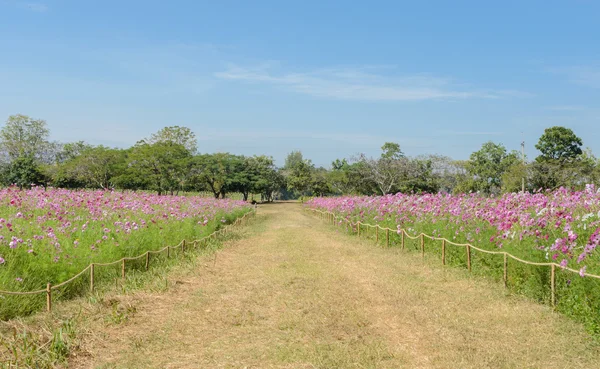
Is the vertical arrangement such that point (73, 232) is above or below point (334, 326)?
above

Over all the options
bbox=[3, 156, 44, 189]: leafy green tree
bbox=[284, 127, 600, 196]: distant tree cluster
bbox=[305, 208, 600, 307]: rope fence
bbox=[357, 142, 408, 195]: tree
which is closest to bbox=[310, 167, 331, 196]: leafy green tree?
bbox=[284, 127, 600, 196]: distant tree cluster

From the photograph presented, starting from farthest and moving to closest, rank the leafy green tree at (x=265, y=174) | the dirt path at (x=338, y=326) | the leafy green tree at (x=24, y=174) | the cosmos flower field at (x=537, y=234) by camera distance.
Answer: the leafy green tree at (x=265, y=174) < the leafy green tree at (x=24, y=174) < the cosmos flower field at (x=537, y=234) < the dirt path at (x=338, y=326)

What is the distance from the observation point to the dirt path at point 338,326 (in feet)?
17.1

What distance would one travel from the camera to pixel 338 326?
252 inches

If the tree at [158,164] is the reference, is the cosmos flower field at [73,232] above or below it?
below

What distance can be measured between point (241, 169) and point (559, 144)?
3818cm

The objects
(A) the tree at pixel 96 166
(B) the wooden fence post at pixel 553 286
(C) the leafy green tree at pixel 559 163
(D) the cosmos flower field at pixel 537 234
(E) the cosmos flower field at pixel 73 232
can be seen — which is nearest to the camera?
(D) the cosmos flower field at pixel 537 234

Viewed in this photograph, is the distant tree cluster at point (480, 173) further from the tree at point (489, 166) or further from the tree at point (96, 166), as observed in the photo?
the tree at point (96, 166)

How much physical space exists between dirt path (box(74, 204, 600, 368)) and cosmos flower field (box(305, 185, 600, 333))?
18.2 inches

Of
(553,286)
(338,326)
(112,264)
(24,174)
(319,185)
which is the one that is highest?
(24,174)

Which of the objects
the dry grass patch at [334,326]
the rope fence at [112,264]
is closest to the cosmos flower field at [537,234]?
the dry grass patch at [334,326]

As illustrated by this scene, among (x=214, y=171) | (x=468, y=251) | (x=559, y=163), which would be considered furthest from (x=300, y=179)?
(x=468, y=251)

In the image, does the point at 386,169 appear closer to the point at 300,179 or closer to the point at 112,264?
the point at 300,179

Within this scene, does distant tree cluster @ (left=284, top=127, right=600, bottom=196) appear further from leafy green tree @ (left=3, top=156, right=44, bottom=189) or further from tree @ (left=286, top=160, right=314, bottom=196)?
leafy green tree @ (left=3, top=156, right=44, bottom=189)
